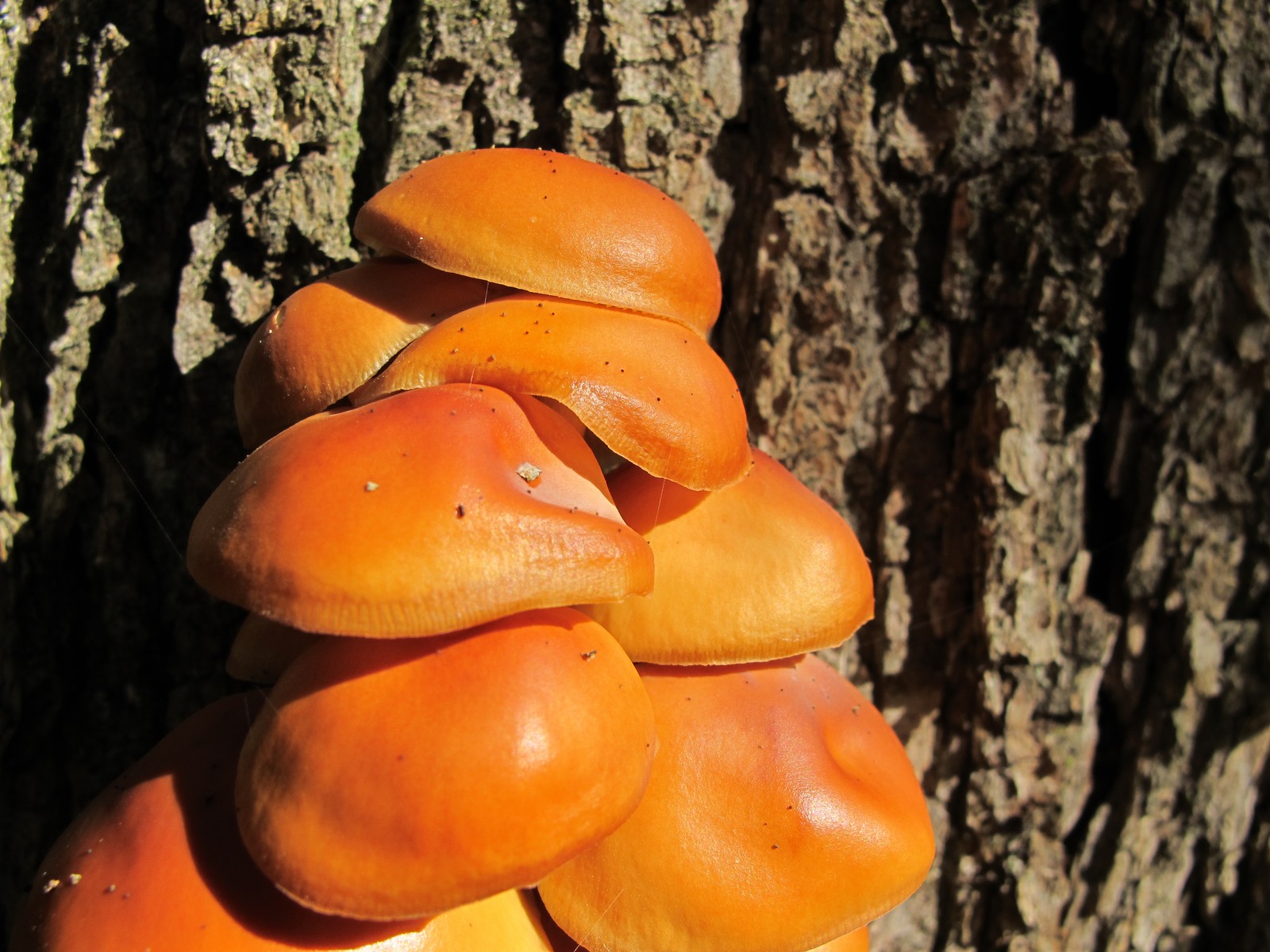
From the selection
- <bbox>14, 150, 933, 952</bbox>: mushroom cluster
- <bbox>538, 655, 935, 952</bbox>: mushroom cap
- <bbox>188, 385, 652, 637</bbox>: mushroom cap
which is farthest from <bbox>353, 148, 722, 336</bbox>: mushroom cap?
<bbox>538, 655, 935, 952</bbox>: mushroom cap

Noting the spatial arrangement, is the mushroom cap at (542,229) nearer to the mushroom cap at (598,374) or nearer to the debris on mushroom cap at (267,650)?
the mushroom cap at (598,374)

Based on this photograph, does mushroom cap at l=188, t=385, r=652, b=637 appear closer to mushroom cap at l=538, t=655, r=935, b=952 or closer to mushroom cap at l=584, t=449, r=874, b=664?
mushroom cap at l=584, t=449, r=874, b=664

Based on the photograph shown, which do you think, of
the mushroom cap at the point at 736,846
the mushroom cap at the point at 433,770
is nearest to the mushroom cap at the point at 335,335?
the mushroom cap at the point at 433,770

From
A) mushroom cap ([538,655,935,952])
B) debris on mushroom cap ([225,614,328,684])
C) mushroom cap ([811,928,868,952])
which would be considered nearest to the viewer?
mushroom cap ([538,655,935,952])

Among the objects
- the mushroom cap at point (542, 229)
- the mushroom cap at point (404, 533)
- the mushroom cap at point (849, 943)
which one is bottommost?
the mushroom cap at point (849, 943)

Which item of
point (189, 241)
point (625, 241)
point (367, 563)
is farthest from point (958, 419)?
point (189, 241)

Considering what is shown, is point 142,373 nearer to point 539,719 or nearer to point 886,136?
point 539,719

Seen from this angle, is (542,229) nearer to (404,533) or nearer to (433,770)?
(404,533)

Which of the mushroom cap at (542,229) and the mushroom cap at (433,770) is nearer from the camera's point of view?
the mushroom cap at (433,770)
